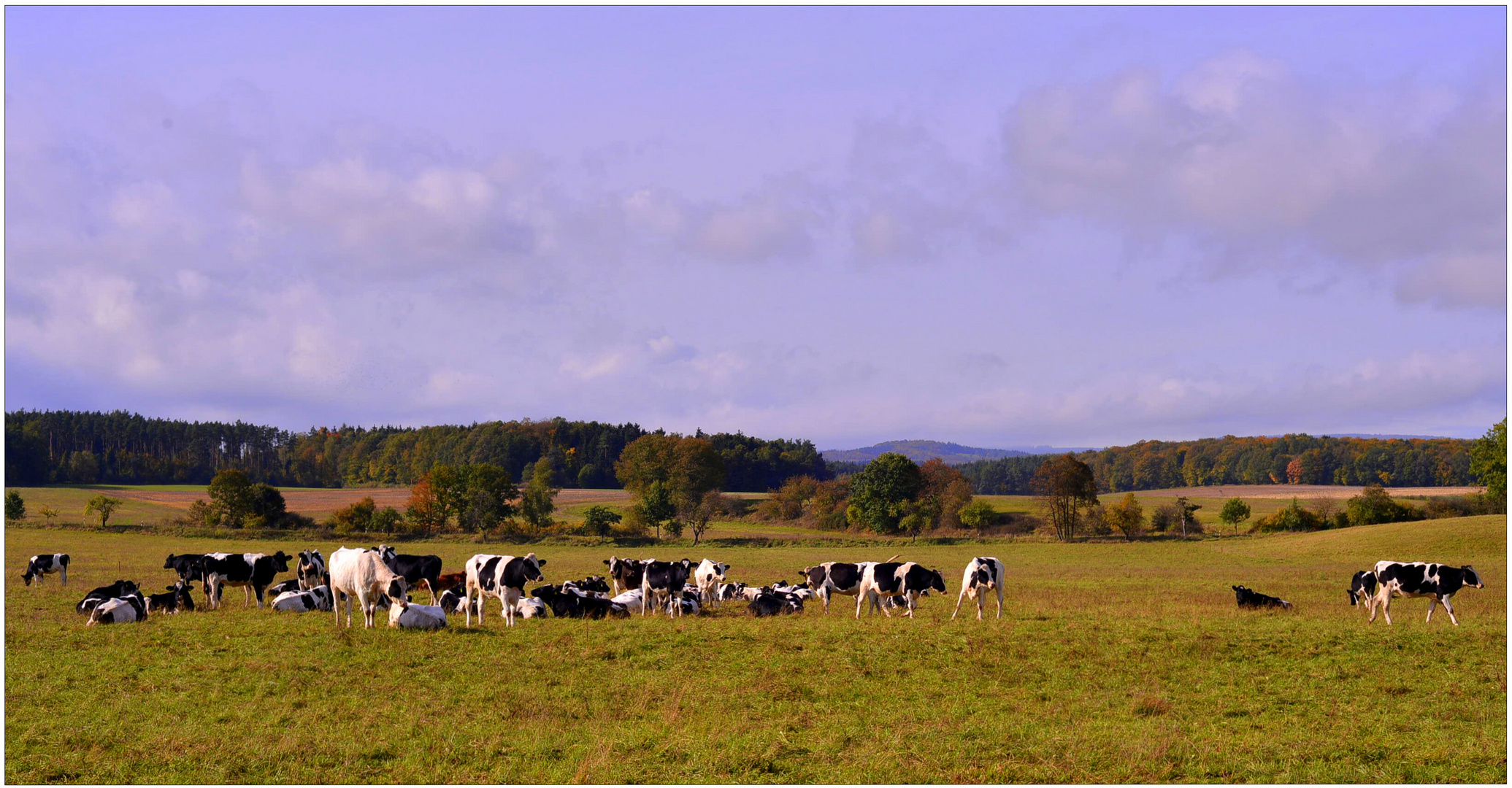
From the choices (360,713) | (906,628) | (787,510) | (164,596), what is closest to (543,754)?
(360,713)

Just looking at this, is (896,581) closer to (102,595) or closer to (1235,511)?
(102,595)

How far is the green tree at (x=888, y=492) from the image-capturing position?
3231 inches

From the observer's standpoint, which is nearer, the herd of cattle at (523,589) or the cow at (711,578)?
the herd of cattle at (523,589)

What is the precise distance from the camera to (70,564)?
38.4 metres

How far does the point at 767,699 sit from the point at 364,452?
154213 millimetres

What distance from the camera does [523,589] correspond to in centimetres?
2419

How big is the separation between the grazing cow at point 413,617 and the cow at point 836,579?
9.39m

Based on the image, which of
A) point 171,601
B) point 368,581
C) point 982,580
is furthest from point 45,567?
point 982,580

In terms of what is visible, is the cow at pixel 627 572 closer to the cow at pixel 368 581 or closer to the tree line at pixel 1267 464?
the cow at pixel 368 581

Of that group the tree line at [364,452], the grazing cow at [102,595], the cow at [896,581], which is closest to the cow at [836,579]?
the cow at [896,581]

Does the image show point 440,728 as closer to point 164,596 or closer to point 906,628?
point 906,628

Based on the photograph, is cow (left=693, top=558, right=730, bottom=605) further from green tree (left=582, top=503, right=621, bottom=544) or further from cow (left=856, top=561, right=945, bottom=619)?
green tree (left=582, top=503, right=621, bottom=544)

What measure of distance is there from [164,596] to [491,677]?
42.0 feet

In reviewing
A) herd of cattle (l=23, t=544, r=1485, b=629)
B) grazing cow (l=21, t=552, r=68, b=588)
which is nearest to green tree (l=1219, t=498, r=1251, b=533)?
herd of cattle (l=23, t=544, r=1485, b=629)
